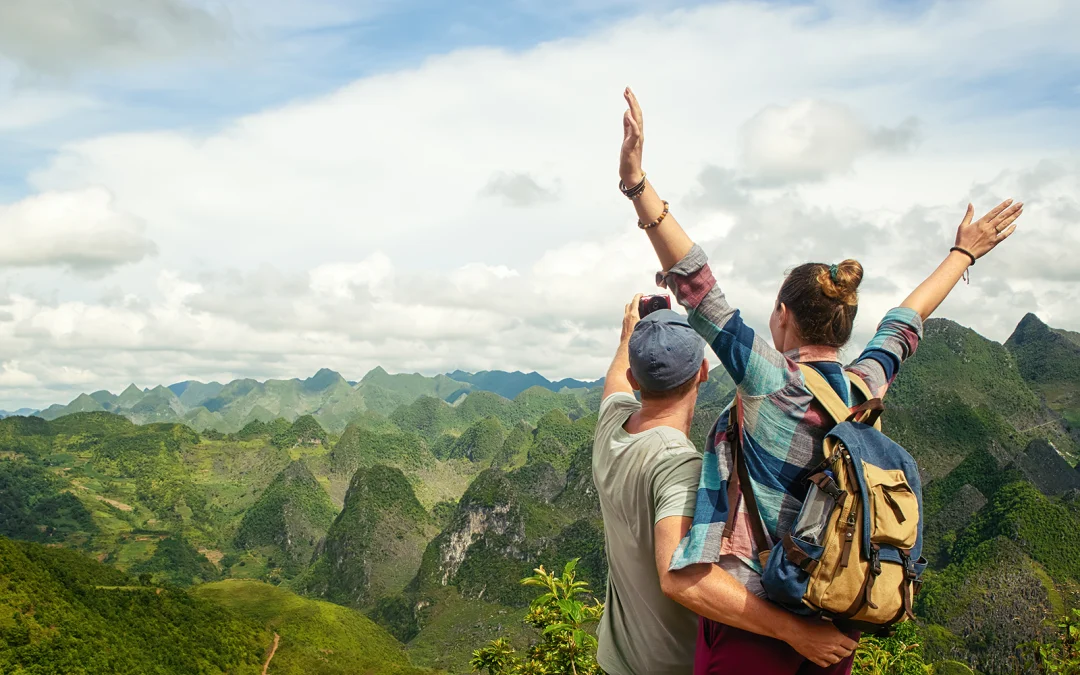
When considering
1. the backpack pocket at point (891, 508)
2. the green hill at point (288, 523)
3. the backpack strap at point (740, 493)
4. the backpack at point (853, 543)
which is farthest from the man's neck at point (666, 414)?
the green hill at point (288, 523)

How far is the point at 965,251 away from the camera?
10.3 feet

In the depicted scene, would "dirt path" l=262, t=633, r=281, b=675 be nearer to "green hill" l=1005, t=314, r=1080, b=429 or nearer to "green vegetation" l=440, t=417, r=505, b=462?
"green hill" l=1005, t=314, r=1080, b=429

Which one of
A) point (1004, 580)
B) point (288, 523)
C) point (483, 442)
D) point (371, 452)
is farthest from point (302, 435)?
point (1004, 580)

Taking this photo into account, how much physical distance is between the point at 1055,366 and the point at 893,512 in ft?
510

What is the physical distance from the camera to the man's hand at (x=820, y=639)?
2107mm

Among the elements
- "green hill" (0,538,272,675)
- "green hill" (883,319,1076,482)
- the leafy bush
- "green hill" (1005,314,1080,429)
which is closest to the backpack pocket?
the leafy bush

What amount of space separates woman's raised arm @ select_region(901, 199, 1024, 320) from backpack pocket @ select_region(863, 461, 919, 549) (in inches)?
51.0

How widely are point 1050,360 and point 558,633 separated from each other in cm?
15459

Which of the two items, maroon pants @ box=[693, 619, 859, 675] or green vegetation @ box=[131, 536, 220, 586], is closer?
maroon pants @ box=[693, 619, 859, 675]

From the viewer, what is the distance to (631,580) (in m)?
2.56

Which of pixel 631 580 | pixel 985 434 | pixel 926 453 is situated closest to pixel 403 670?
pixel 631 580

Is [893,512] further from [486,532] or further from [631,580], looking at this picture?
[486,532]

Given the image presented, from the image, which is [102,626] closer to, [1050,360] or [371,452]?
[371,452]

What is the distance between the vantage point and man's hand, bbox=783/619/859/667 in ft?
6.91
